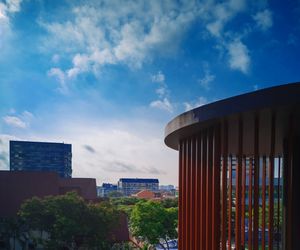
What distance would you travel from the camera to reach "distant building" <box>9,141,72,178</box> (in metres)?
80.1

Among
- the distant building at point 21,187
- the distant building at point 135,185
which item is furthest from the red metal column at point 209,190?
the distant building at point 135,185

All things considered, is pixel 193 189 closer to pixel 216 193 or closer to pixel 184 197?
pixel 184 197

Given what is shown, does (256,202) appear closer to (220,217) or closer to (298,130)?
(220,217)

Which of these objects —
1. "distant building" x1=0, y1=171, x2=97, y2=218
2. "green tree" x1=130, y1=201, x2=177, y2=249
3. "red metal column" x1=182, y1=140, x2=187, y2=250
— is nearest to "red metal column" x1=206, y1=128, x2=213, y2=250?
"red metal column" x1=182, y1=140, x2=187, y2=250

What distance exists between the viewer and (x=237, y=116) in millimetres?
5668

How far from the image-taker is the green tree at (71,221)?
60.6ft

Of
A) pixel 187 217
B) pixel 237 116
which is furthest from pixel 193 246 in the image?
pixel 237 116

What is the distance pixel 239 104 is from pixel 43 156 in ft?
275

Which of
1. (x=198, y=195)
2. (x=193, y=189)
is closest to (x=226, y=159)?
(x=198, y=195)

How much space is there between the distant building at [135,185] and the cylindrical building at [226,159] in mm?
127285

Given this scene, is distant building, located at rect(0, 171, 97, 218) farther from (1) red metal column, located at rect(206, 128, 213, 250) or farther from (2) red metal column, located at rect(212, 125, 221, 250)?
(2) red metal column, located at rect(212, 125, 221, 250)

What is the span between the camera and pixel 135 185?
136m

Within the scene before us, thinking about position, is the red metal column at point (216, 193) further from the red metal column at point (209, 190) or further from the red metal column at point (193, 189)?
the red metal column at point (193, 189)

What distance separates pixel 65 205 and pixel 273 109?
17038mm
